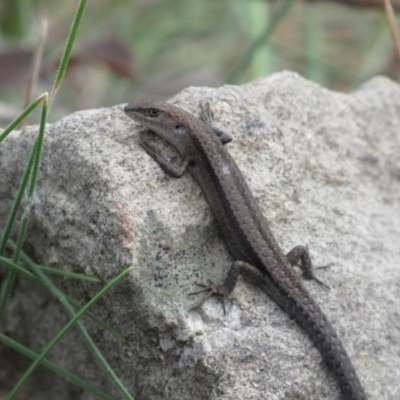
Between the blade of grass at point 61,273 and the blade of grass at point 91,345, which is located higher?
the blade of grass at point 61,273

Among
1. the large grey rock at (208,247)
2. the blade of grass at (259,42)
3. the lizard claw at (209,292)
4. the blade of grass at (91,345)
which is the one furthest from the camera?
the blade of grass at (259,42)

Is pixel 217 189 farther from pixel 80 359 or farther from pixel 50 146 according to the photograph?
pixel 80 359

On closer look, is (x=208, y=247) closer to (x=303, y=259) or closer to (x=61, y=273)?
(x=303, y=259)

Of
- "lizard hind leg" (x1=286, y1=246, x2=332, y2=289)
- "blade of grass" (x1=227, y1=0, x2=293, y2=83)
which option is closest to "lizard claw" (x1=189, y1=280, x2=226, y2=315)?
"lizard hind leg" (x1=286, y1=246, x2=332, y2=289)

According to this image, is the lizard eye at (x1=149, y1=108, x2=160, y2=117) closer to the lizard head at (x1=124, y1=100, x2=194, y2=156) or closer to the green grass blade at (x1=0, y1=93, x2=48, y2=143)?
the lizard head at (x1=124, y1=100, x2=194, y2=156)

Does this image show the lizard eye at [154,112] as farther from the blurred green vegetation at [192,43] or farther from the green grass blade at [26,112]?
the blurred green vegetation at [192,43]

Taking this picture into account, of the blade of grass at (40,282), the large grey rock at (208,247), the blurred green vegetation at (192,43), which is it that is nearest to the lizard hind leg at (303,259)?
the large grey rock at (208,247)
